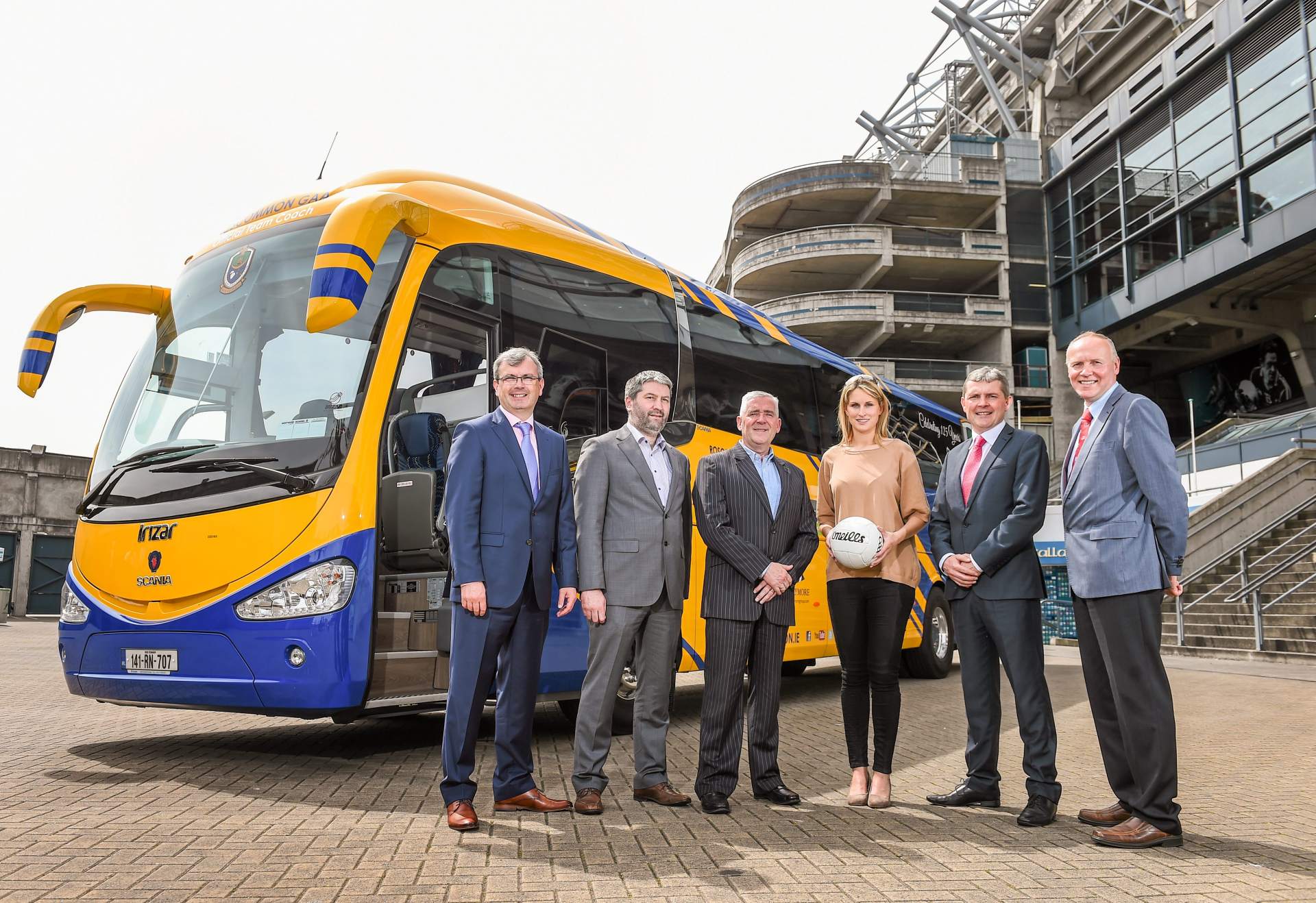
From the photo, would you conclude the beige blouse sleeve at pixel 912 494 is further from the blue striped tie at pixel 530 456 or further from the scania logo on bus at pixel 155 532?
the scania logo on bus at pixel 155 532

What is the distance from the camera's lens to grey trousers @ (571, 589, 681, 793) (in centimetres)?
459

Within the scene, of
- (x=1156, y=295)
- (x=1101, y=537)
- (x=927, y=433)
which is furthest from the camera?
(x=1156, y=295)

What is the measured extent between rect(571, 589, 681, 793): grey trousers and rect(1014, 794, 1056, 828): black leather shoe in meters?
1.57

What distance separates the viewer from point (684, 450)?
7.46 metres

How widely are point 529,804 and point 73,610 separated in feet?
10.0

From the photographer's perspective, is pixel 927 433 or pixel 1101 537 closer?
pixel 1101 537

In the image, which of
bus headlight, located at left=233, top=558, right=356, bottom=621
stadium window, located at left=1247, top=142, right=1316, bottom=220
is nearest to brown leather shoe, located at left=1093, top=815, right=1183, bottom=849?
bus headlight, located at left=233, top=558, right=356, bottom=621

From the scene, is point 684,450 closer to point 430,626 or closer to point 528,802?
point 430,626

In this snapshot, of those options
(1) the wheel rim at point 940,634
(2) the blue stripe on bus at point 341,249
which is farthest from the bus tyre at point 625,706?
(1) the wheel rim at point 940,634

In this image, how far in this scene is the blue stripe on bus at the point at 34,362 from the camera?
6.37 m

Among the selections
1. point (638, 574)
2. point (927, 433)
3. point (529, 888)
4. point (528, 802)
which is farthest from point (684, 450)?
point (927, 433)

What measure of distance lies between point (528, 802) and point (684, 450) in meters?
3.45

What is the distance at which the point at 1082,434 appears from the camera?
14.8 feet

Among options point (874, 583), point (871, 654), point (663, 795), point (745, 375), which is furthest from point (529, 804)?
point (745, 375)
